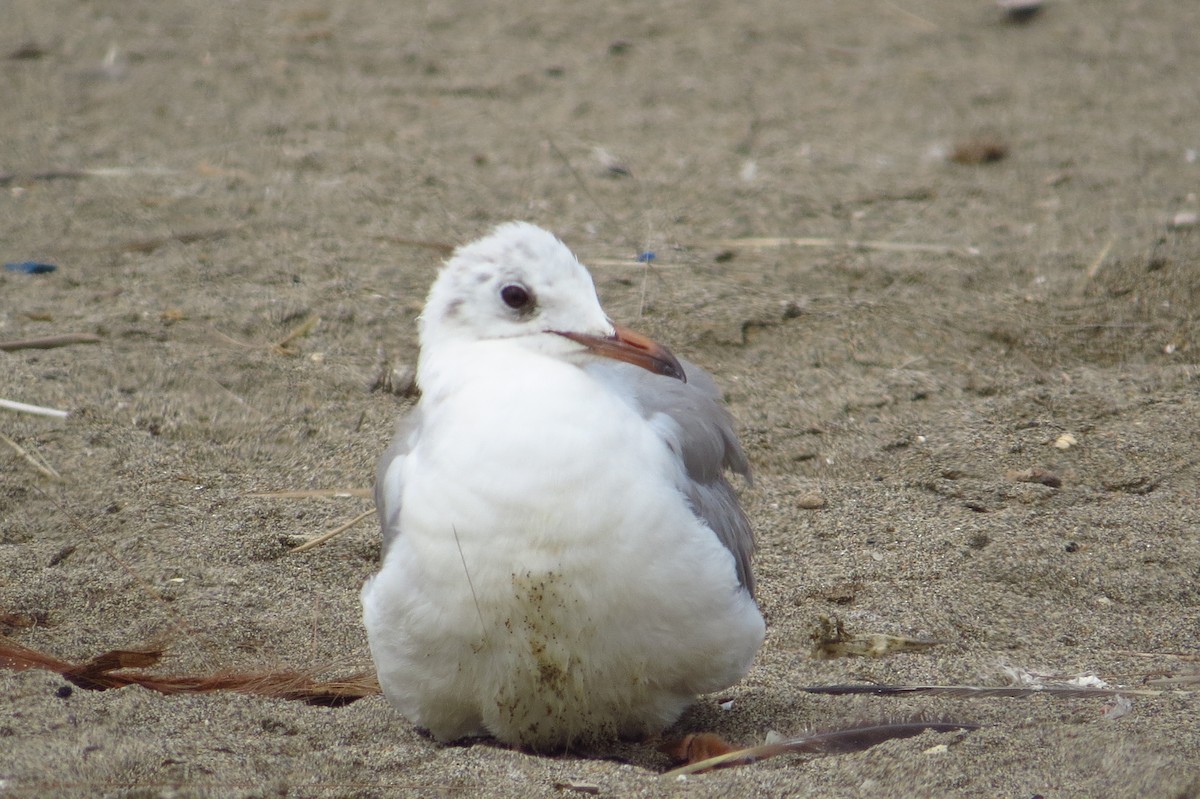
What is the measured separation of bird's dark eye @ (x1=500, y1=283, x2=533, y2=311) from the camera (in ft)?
11.7

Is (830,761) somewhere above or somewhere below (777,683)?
above

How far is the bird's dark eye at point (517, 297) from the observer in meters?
3.57

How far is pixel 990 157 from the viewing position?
7.79 m

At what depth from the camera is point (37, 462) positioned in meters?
5.07

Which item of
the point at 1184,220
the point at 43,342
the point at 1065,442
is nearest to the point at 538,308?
the point at 1065,442

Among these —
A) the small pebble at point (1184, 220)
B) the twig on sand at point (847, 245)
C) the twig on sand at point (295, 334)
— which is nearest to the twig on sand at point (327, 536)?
the twig on sand at point (295, 334)

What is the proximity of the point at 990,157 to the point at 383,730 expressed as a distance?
5129 mm

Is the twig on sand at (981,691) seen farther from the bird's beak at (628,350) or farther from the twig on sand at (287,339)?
the twig on sand at (287,339)

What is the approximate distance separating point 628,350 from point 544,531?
530 mm

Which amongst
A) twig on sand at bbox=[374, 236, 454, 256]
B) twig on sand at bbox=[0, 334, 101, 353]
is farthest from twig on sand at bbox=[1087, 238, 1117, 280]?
twig on sand at bbox=[0, 334, 101, 353]

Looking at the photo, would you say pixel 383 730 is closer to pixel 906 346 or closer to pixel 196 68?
pixel 906 346

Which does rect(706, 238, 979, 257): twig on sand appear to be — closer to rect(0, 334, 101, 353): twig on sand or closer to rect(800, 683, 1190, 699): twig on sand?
rect(0, 334, 101, 353): twig on sand

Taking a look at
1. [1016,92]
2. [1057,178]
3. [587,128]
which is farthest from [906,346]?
[1016,92]

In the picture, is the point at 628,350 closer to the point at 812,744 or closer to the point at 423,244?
the point at 812,744
